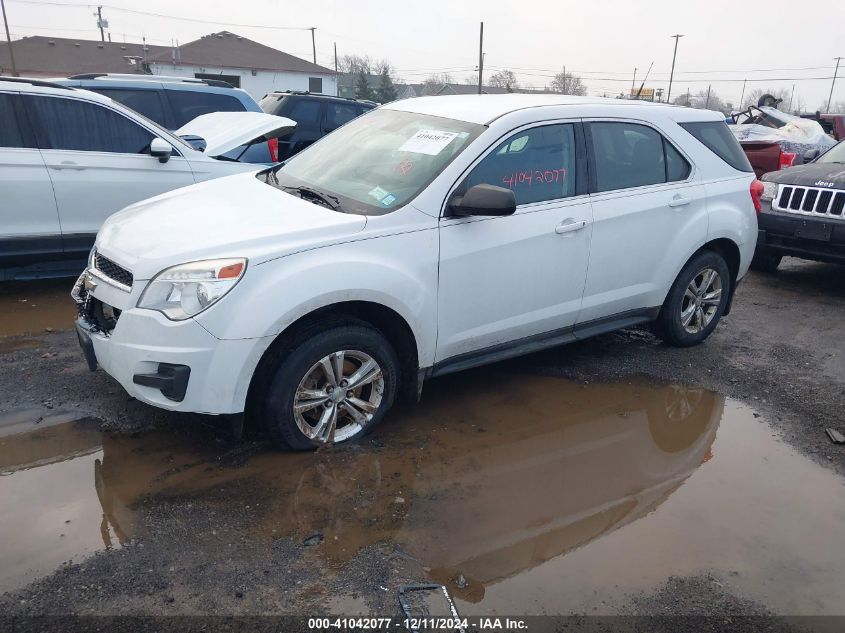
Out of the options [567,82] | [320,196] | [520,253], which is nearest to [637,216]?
[520,253]

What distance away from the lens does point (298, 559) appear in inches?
113

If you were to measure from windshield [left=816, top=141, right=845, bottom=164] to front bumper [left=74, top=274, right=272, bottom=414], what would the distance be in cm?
754

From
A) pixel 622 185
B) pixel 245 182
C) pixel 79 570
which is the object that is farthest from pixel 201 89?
pixel 79 570

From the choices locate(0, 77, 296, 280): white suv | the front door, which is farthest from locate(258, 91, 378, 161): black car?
the front door

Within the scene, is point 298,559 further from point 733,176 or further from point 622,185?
point 733,176

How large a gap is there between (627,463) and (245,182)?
2928mm

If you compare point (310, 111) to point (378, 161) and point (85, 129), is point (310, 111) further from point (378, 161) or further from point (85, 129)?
point (378, 161)

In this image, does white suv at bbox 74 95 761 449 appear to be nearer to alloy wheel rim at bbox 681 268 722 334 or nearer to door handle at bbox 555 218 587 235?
door handle at bbox 555 218 587 235

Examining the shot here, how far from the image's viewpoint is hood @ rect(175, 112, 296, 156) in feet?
21.7

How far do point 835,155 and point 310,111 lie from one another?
8.22 m

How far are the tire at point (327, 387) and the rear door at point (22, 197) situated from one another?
11.3 feet

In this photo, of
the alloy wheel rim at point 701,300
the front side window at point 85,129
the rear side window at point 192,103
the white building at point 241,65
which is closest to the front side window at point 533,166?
the alloy wheel rim at point 701,300

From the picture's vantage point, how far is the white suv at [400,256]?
10.7 ft

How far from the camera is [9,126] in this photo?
18.7 ft
